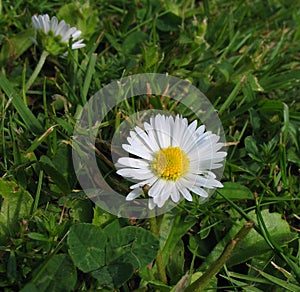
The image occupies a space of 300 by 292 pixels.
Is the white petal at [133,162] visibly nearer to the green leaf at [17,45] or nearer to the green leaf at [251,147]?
the green leaf at [251,147]

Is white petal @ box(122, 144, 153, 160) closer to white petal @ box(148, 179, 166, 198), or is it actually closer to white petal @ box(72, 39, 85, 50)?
white petal @ box(148, 179, 166, 198)

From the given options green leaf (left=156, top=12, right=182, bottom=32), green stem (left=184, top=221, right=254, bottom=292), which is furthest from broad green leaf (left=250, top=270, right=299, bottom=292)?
Result: green leaf (left=156, top=12, right=182, bottom=32)

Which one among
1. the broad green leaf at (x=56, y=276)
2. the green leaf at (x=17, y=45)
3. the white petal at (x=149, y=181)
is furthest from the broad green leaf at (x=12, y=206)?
the green leaf at (x=17, y=45)

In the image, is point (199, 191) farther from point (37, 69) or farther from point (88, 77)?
point (37, 69)

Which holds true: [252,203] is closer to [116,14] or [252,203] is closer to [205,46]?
[205,46]

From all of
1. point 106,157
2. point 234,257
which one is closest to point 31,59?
point 106,157

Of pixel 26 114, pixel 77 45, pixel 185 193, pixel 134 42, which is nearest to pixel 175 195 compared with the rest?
pixel 185 193
